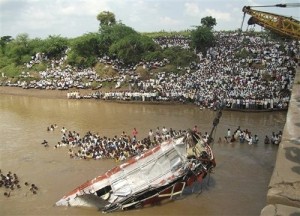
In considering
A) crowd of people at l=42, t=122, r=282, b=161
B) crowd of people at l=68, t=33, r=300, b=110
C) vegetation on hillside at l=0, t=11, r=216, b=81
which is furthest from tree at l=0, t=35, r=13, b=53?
crowd of people at l=42, t=122, r=282, b=161

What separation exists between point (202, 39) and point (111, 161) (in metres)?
25.5

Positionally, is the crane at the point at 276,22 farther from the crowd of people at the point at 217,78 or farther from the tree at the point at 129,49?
the tree at the point at 129,49

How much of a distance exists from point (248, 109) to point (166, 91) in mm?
7944

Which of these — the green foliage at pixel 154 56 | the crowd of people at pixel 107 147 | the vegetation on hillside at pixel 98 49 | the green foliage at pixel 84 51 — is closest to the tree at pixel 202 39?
the vegetation on hillside at pixel 98 49

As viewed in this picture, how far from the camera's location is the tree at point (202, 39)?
1658 inches

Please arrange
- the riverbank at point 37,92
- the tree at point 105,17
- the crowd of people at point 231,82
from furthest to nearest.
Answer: the tree at point 105,17
the riverbank at point 37,92
the crowd of people at point 231,82

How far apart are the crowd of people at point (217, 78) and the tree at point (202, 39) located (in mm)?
1190

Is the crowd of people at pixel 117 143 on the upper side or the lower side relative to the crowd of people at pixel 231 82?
lower

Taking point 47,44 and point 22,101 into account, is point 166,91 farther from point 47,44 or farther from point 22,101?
point 47,44

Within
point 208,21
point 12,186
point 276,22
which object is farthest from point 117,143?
point 208,21

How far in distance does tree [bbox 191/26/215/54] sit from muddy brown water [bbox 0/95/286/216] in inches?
505

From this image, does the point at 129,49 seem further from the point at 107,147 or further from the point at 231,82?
the point at 107,147

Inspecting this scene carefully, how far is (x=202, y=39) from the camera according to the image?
139 ft

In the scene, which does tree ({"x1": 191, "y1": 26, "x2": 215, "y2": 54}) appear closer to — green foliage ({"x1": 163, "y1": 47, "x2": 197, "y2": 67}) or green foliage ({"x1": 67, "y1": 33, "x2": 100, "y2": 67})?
green foliage ({"x1": 163, "y1": 47, "x2": 197, "y2": 67})
